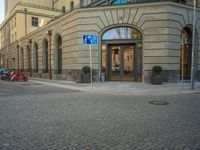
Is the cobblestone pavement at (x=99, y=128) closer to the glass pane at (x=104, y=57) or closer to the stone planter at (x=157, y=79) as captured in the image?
the stone planter at (x=157, y=79)

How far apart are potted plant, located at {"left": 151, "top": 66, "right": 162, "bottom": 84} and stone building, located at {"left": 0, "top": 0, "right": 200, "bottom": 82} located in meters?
0.86

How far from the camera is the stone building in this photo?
16641mm

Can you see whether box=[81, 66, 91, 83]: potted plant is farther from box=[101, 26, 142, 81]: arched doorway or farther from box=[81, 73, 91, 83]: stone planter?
box=[101, 26, 142, 81]: arched doorway

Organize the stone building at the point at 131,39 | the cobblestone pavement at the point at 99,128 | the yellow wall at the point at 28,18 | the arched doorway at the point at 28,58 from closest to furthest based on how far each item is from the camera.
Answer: the cobblestone pavement at the point at 99,128 → the stone building at the point at 131,39 → the arched doorway at the point at 28,58 → the yellow wall at the point at 28,18

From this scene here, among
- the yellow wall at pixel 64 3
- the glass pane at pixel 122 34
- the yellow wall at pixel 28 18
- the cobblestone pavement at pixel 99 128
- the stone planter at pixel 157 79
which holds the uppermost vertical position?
the yellow wall at pixel 64 3

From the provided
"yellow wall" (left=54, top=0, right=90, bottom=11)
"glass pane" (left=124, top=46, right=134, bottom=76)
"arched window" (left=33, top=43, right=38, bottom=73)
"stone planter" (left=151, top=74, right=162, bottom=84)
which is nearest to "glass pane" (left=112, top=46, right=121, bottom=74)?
"glass pane" (left=124, top=46, right=134, bottom=76)

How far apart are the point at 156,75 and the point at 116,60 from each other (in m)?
4.36

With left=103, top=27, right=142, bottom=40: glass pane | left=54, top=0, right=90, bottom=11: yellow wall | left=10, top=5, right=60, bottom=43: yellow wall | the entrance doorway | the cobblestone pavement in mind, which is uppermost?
left=54, top=0, right=90, bottom=11: yellow wall

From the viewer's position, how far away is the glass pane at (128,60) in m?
18.1

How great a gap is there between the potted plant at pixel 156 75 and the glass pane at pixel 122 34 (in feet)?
11.6

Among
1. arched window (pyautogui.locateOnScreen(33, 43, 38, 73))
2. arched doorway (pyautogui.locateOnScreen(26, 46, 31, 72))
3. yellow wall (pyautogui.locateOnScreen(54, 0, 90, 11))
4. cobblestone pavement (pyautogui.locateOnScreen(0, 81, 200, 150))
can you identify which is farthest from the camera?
yellow wall (pyautogui.locateOnScreen(54, 0, 90, 11))

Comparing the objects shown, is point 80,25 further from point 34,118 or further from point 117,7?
point 34,118

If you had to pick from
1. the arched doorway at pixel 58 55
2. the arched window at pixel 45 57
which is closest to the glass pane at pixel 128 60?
the arched doorway at pixel 58 55

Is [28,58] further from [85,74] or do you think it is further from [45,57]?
[85,74]
